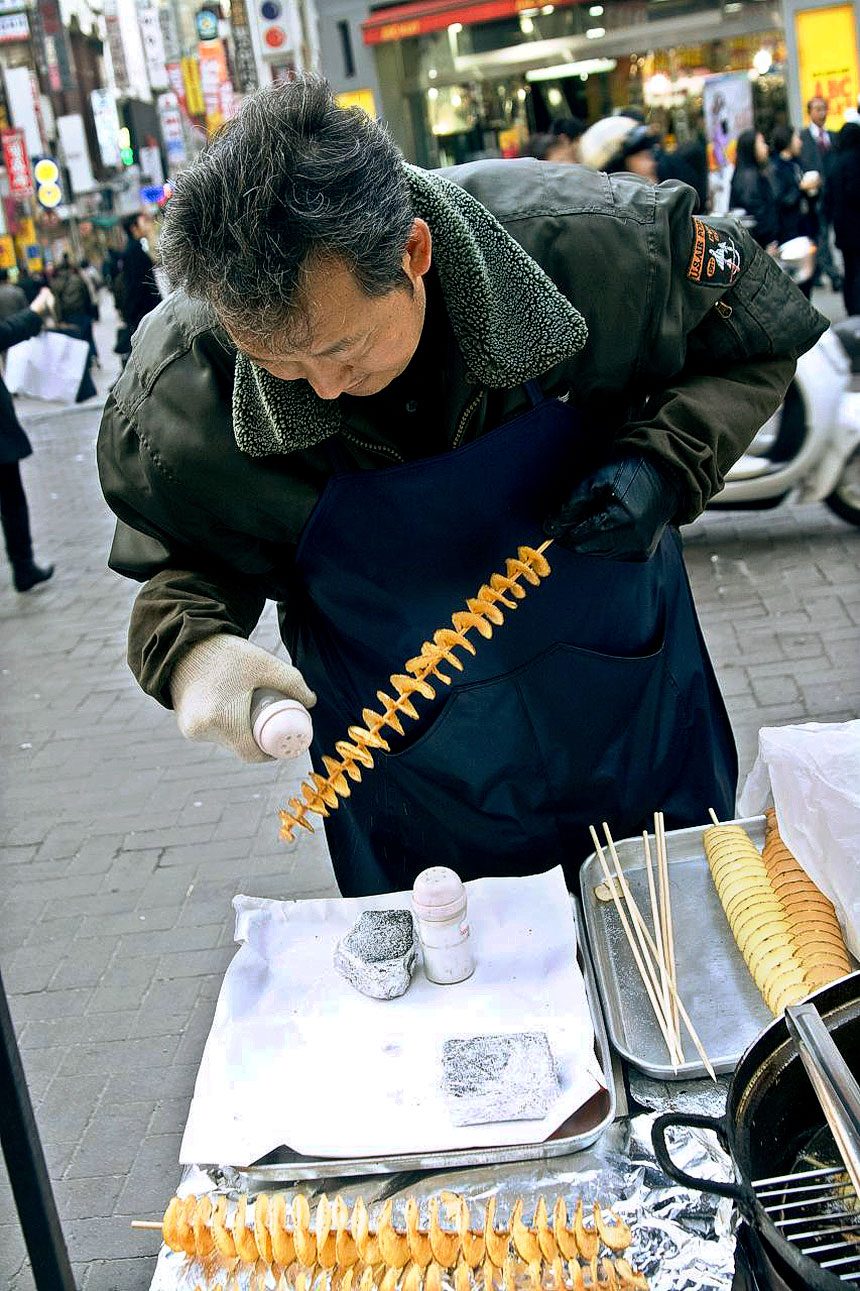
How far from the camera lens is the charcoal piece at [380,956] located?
5.24 feet

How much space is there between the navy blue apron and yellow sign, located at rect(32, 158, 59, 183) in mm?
20527

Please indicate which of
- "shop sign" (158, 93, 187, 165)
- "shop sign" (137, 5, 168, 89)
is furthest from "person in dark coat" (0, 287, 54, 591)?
"shop sign" (158, 93, 187, 165)

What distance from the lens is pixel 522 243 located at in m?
1.71

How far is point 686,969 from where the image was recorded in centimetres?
163

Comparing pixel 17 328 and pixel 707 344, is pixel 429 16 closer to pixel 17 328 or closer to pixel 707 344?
pixel 17 328

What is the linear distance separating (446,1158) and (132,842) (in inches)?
113

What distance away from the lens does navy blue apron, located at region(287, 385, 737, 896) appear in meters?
1.71

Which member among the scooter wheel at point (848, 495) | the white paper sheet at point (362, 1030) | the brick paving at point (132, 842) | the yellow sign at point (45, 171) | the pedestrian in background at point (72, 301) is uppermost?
the yellow sign at point (45, 171)

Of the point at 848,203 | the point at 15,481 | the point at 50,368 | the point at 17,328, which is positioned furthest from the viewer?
the point at 848,203

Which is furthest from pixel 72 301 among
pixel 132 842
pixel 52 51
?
pixel 52 51

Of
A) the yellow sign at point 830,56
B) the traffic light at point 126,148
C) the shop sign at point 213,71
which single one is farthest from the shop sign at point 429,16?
the traffic light at point 126,148

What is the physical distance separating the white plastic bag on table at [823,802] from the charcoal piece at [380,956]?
537mm

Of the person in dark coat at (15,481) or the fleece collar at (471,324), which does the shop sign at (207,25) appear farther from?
the fleece collar at (471,324)

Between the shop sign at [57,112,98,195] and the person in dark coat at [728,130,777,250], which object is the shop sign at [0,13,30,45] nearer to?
the shop sign at [57,112,98,195]
